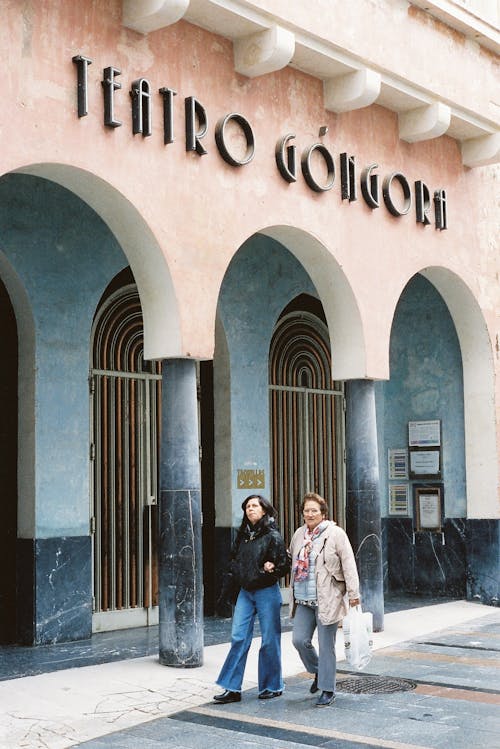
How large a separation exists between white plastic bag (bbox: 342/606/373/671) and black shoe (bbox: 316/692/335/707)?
0.97ft

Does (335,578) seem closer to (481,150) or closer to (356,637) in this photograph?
(356,637)

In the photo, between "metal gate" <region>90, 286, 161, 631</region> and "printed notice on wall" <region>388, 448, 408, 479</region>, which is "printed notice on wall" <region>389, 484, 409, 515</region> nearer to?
"printed notice on wall" <region>388, 448, 408, 479</region>

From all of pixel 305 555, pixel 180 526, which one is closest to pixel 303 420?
pixel 180 526

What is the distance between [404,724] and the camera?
7055 millimetres

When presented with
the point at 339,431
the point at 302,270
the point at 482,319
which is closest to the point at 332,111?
the point at 302,270

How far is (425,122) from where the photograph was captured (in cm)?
1185

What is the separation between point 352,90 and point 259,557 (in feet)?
18.1

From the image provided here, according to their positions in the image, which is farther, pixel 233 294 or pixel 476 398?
pixel 476 398

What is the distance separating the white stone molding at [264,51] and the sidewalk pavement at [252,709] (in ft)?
18.5

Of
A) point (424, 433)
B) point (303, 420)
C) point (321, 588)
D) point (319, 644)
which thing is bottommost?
point (319, 644)

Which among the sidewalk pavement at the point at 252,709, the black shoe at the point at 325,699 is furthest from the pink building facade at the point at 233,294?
the black shoe at the point at 325,699

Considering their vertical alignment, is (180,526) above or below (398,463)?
below

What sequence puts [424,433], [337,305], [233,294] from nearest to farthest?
[337,305] → [233,294] → [424,433]

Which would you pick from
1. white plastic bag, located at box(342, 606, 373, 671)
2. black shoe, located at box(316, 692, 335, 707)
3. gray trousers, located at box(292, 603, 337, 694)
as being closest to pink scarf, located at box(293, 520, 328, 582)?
gray trousers, located at box(292, 603, 337, 694)
